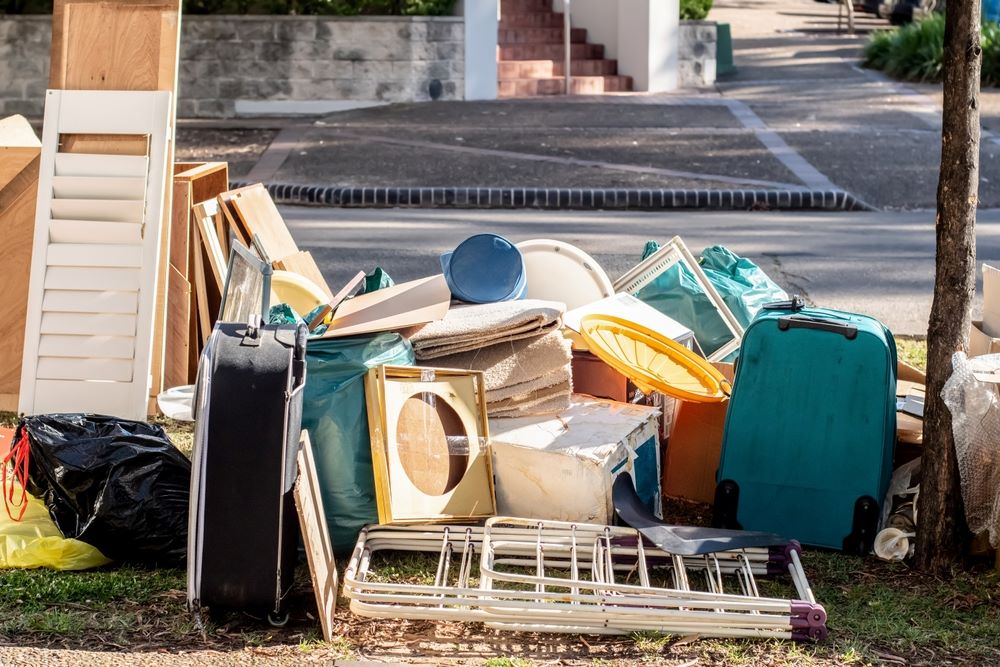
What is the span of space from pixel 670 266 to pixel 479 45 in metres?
11.7

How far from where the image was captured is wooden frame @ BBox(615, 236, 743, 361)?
210 inches

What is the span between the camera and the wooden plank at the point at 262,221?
5.64 metres

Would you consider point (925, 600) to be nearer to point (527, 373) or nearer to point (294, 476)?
point (527, 373)

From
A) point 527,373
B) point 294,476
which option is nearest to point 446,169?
point 527,373

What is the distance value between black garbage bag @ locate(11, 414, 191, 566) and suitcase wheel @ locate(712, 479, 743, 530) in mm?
1809

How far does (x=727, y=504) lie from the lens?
14.0 feet

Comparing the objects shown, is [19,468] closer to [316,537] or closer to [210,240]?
[316,537]


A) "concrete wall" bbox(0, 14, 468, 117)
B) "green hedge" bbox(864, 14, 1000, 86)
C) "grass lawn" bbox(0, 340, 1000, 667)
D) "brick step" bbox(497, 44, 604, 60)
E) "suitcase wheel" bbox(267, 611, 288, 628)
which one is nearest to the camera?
"grass lawn" bbox(0, 340, 1000, 667)

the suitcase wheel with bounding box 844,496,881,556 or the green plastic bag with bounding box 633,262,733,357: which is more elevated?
the green plastic bag with bounding box 633,262,733,357

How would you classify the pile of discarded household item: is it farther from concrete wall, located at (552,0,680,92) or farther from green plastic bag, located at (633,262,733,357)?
concrete wall, located at (552,0,680,92)

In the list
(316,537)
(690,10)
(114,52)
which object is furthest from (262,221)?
(690,10)

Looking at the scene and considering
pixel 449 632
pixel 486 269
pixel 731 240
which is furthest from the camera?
pixel 731 240

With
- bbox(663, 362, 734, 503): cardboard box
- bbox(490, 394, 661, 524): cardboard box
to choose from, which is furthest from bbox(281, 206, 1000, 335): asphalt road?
bbox(490, 394, 661, 524): cardboard box

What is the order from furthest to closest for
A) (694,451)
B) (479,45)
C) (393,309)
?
(479,45)
(694,451)
(393,309)
